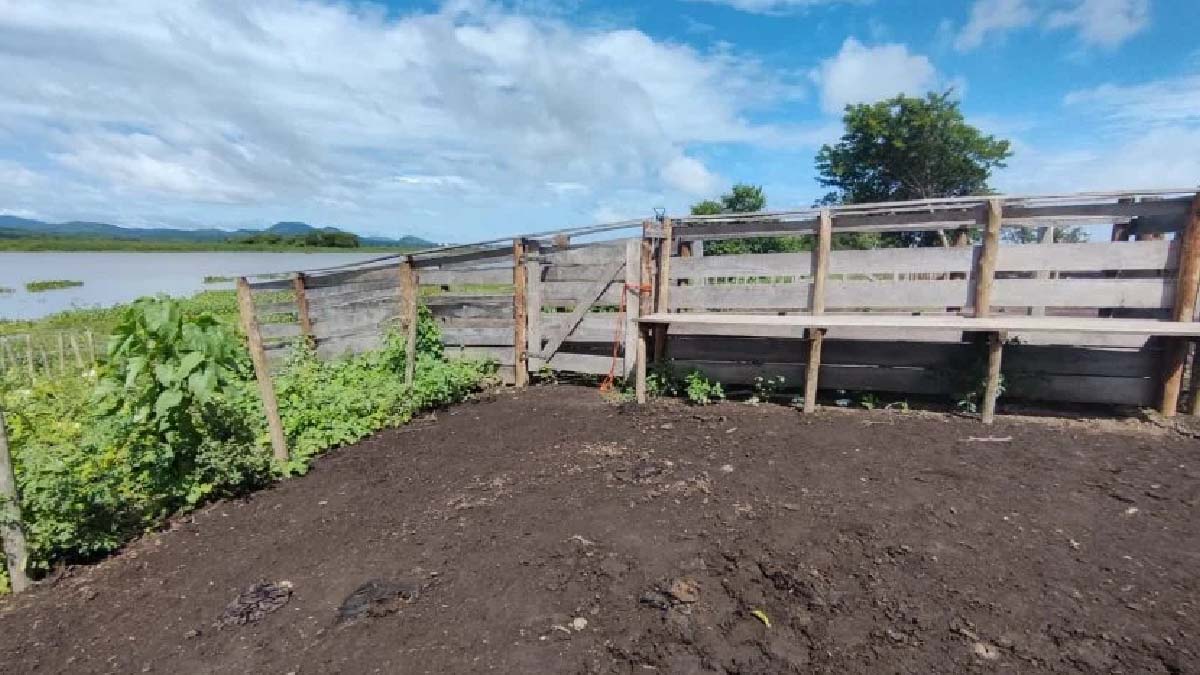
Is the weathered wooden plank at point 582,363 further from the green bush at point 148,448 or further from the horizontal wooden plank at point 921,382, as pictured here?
the green bush at point 148,448

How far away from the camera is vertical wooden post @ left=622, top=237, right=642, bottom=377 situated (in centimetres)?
662

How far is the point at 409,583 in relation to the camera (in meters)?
2.99

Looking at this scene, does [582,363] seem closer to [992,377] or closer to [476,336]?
[476,336]

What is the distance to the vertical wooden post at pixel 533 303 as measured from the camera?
7020mm

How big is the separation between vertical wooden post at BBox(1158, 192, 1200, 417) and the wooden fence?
8 cm

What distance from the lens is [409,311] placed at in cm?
711

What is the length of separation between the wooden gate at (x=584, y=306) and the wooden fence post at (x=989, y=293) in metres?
3.34

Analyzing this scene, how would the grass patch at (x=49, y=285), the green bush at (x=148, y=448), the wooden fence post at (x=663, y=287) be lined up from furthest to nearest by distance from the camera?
the grass patch at (x=49, y=285) < the wooden fence post at (x=663, y=287) < the green bush at (x=148, y=448)

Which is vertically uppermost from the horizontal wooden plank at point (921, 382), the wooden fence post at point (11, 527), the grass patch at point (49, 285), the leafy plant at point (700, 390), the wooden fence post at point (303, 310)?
the wooden fence post at point (303, 310)

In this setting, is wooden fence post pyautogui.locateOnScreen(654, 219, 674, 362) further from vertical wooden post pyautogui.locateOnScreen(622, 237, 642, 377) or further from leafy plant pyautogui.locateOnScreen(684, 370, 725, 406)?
leafy plant pyautogui.locateOnScreen(684, 370, 725, 406)

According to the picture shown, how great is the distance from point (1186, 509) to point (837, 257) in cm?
301

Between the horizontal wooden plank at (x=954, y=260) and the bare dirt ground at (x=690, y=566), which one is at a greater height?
the horizontal wooden plank at (x=954, y=260)

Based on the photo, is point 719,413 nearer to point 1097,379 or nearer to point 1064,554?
point 1064,554

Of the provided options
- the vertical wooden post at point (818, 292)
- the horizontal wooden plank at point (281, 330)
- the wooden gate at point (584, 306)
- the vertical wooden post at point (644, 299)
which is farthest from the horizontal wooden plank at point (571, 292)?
the horizontal wooden plank at point (281, 330)
